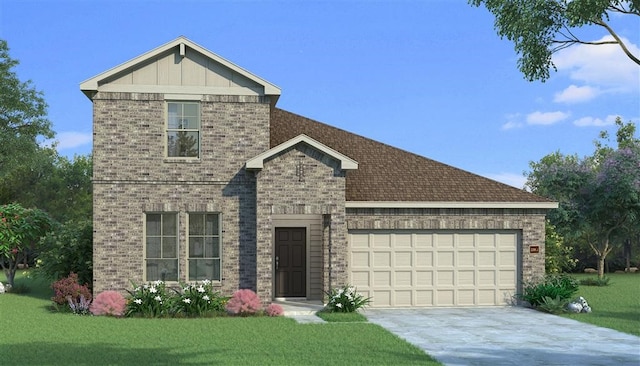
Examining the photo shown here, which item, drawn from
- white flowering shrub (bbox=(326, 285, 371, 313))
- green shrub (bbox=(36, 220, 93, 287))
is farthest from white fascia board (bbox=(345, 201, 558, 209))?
green shrub (bbox=(36, 220, 93, 287))

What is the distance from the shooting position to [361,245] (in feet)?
67.5

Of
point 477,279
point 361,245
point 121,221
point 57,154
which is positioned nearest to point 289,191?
point 361,245

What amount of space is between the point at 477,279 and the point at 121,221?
1018 cm

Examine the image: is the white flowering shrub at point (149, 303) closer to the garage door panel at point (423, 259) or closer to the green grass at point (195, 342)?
the green grass at point (195, 342)

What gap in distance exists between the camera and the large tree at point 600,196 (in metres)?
33.6

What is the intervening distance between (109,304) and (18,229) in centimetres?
875

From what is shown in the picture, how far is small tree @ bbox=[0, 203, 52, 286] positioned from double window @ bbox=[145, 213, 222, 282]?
316 inches

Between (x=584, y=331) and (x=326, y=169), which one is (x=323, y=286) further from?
(x=584, y=331)

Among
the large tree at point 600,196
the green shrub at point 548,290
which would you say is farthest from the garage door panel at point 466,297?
the large tree at point 600,196

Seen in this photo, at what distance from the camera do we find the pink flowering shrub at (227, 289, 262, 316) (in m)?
18.4

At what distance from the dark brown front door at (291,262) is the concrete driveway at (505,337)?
3.11 metres

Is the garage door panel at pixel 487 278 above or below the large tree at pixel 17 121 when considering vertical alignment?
below

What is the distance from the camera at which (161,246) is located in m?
19.5

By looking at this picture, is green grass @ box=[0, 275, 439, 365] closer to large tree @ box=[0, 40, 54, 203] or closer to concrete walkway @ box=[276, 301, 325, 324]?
concrete walkway @ box=[276, 301, 325, 324]
